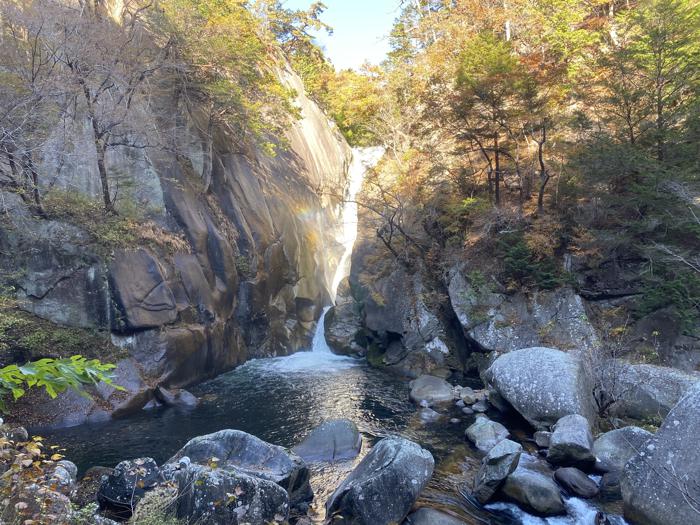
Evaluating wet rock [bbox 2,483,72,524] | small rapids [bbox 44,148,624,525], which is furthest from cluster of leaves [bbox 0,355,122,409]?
small rapids [bbox 44,148,624,525]

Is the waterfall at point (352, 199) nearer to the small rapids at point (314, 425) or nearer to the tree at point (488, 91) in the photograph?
the small rapids at point (314, 425)

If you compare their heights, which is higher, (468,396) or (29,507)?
(29,507)

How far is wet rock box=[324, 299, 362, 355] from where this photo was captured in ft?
63.2

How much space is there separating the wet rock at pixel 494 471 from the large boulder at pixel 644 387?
3659 mm

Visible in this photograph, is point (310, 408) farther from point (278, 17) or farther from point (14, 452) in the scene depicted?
point (278, 17)

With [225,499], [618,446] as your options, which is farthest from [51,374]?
[618,446]

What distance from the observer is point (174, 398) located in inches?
485

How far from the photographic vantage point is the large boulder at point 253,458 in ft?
23.3

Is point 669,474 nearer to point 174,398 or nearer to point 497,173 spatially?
point 174,398

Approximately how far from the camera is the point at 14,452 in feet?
11.9

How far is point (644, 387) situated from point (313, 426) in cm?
728

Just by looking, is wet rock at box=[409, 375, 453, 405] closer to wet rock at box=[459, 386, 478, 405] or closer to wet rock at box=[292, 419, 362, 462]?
wet rock at box=[459, 386, 478, 405]

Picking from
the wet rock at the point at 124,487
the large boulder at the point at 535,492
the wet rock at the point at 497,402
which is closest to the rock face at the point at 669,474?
the large boulder at the point at 535,492

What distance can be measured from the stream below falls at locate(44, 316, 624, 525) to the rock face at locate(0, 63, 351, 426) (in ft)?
3.92
